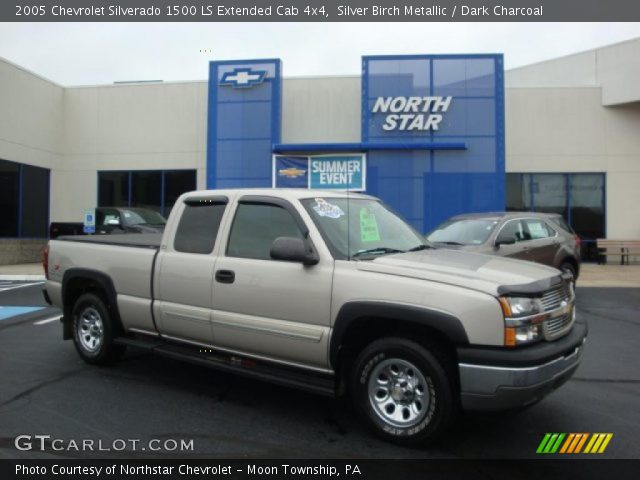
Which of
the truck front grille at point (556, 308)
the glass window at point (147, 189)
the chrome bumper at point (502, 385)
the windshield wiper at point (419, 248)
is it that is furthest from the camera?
the glass window at point (147, 189)

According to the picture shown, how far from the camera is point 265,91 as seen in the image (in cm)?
1883

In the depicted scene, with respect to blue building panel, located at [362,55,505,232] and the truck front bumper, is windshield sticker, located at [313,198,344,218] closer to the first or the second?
the truck front bumper

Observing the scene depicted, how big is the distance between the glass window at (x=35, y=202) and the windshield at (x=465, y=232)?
16758mm

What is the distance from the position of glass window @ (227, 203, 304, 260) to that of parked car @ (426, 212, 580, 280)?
4487 millimetres

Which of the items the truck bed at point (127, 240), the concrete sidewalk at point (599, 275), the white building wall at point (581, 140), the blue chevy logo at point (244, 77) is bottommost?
the concrete sidewalk at point (599, 275)

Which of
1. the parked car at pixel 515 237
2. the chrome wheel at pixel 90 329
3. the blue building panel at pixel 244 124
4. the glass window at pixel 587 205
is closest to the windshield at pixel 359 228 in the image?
the chrome wheel at pixel 90 329

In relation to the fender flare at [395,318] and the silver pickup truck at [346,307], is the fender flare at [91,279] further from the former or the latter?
the fender flare at [395,318]

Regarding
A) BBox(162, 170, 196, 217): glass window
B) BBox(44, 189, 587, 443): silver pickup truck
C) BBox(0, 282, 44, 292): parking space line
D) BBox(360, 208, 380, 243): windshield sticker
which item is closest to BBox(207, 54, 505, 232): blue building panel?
BBox(162, 170, 196, 217): glass window

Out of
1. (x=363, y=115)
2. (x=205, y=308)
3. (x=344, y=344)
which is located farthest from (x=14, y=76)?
(x=344, y=344)

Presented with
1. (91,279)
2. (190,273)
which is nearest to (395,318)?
(190,273)

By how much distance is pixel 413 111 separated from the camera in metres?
18.0

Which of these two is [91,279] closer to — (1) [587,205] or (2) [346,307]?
(2) [346,307]

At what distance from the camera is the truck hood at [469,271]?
3.54m

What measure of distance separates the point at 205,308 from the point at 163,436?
3.71ft
